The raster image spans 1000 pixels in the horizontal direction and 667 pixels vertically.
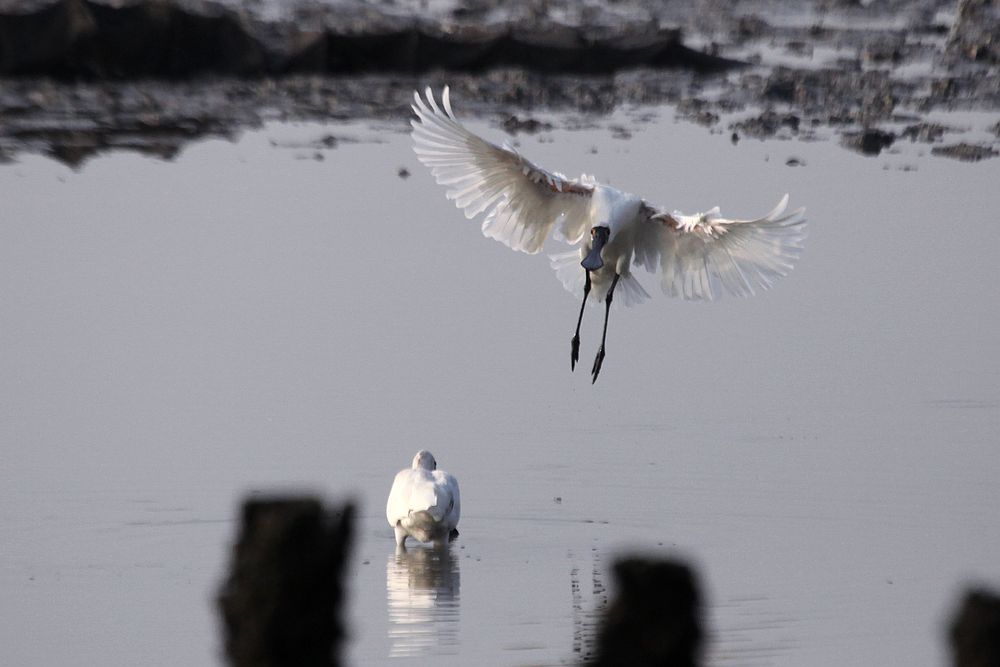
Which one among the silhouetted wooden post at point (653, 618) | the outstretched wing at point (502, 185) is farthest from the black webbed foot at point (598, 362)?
the silhouetted wooden post at point (653, 618)

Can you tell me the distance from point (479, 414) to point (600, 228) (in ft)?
4.44

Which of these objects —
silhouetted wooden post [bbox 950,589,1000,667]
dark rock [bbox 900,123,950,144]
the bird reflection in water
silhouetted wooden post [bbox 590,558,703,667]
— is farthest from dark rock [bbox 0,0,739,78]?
silhouetted wooden post [bbox 950,589,1000,667]

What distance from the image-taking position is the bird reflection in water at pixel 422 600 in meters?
8.29

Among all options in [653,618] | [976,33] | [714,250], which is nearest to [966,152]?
[976,33]

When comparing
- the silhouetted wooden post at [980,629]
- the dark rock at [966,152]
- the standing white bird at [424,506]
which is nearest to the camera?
the silhouetted wooden post at [980,629]

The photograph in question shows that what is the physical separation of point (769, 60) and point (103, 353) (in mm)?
15183

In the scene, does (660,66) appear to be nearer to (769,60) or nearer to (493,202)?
(769,60)

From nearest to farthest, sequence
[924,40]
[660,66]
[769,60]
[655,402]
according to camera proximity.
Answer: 1. [655,402]
2. [660,66]
3. [769,60]
4. [924,40]

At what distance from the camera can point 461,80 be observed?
2317 cm

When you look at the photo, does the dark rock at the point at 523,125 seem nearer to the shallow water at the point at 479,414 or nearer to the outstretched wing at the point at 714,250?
the shallow water at the point at 479,414

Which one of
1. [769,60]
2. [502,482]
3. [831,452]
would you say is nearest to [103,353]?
[502,482]

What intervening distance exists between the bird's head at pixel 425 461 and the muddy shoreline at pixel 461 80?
9.74m

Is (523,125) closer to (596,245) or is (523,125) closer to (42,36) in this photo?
(42,36)

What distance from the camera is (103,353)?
13195mm
